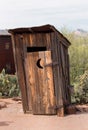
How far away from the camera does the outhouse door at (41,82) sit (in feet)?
43.7

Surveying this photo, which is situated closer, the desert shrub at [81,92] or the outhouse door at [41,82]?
the outhouse door at [41,82]

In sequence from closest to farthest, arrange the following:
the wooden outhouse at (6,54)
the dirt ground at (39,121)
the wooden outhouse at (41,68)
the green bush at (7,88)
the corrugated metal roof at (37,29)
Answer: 1. the dirt ground at (39,121)
2. the corrugated metal roof at (37,29)
3. the wooden outhouse at (41,68)
4. the green bush at (7,88)
5. the wooden outhouse at (6,54)

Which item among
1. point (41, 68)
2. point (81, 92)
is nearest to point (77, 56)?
point (81, 92)

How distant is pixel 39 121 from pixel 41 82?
124 cm

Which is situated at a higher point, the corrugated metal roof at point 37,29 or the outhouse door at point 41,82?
the corrugated metal roof at point 37,29

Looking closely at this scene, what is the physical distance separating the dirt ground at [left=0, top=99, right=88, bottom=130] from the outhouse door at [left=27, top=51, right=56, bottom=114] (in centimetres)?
36

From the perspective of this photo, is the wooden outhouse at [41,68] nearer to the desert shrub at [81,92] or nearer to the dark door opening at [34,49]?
the dark door opening at [34,49]

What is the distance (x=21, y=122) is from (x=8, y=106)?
3.08 metres

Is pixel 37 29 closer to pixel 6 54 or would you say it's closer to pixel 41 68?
pixel 41 68

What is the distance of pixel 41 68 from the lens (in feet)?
44.1

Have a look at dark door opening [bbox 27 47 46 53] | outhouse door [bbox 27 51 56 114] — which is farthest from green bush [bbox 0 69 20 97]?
outhouse door [bbox 27 51 56 114]

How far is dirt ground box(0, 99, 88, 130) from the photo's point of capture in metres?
12.0

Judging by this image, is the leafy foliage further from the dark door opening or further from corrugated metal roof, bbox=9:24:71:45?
corrugated metal roof, bbox=9:24:71:45

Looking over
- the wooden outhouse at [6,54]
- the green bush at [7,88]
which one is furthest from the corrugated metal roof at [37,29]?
the wooden outhouse at [6,54]
